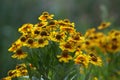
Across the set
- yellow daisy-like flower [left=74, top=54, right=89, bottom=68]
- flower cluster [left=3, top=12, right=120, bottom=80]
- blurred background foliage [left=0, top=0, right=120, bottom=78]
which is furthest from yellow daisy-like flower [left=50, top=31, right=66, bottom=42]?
blurred background foliage [left=0, top=0, right=120, bottom=78]

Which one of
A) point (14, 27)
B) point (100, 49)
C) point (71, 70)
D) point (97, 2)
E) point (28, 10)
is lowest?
point (71, 70)

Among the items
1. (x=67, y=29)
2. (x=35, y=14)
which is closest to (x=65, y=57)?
(x=67, y=29)

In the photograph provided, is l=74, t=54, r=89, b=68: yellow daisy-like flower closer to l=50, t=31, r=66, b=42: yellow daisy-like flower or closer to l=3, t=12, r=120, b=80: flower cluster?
l=3, t=12, r=120, b=80: flower cluster

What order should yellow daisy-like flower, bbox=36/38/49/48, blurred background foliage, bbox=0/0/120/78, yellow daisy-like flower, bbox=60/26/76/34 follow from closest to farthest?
yellow daisy-like flower, bbox=36/38/49/48, yellow daisy-like flower, bbox=60/26/76/34, blurred background foliage, bbox=0/0/120/78

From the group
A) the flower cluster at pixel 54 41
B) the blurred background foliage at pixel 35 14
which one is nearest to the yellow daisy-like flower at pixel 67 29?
the flower cluster at pixel 54 41

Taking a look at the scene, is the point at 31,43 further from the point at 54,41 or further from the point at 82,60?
the point at 82,60

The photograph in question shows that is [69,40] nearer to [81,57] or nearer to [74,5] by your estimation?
[81,57]

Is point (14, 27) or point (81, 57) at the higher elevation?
point (14, 27)

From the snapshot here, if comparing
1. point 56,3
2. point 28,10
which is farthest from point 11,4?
point 56,3

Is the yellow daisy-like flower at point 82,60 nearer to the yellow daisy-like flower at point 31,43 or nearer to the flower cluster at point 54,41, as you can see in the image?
the flower cluster at point 54,41
